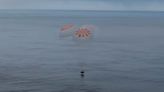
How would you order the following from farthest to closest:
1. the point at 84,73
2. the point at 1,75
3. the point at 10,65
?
the point at 10,65, the point at 84,73, the point at 1,75

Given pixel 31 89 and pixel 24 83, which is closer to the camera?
pixel 31 89

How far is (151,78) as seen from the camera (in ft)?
206

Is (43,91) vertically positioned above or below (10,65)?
below

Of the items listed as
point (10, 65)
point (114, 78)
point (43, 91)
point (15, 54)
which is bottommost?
point (43, 91)

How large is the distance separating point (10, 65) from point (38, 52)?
20429 millimetres

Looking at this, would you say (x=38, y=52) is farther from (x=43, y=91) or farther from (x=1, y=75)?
(x=43, y=91)

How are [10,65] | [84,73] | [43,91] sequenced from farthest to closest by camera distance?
[10,65]
[84,73]
[43,91]

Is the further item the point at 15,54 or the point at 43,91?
the point at 15,54

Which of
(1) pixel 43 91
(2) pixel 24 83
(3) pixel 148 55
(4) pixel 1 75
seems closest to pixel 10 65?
(4) pixel 1 75

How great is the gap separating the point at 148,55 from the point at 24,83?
37.5m

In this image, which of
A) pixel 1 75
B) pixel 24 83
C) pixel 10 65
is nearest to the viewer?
pixel 24 83

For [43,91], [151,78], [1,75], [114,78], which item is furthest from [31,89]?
[151,78]

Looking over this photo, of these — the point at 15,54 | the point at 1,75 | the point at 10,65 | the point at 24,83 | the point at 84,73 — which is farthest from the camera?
the point at 15,54

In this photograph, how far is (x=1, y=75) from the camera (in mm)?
61938
